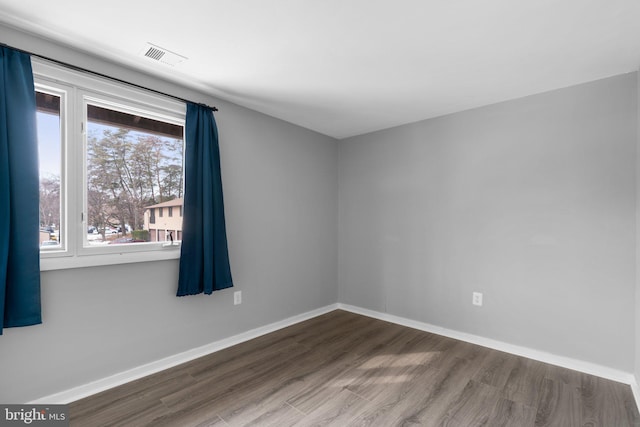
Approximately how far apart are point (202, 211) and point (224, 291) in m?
0.82

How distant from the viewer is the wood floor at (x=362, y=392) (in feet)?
6.23

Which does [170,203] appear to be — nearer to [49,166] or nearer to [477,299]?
[49,166]

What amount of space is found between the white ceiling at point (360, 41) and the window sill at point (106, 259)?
140 centimetres

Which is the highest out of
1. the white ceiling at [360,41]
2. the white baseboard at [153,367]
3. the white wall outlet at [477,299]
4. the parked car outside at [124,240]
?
the white ceiling at [360,41]

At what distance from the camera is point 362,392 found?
2.19 m

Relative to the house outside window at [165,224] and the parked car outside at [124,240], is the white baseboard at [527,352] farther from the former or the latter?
the parked car outside at [124,240]

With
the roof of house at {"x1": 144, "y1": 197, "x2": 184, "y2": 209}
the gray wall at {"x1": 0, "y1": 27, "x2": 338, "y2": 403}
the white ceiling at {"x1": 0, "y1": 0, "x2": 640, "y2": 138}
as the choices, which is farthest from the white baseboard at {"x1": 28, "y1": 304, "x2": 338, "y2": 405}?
the white ceiling at {"x1": 0, "y1": 0, "x2": 640, "y2": 138}

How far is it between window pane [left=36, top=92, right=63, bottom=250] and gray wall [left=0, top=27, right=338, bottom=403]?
0.26 metres

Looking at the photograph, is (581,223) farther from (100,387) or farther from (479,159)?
(100,387)

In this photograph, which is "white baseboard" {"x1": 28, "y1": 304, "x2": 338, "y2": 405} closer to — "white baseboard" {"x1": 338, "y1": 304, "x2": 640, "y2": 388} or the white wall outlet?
"white baseboard" {"x1": 338, "y1": 304, "x2": 640, "y2": 388}

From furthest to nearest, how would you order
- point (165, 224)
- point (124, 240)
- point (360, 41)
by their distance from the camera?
point (165, 224) → point (124, 240) → point (360, 41)

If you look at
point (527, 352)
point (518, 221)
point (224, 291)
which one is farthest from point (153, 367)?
point (518, 221)

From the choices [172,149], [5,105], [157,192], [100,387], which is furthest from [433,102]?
[100,387]

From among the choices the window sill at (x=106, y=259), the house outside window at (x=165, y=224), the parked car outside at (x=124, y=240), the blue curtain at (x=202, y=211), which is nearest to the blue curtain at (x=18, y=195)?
the window sill at (x=106, y=259)
